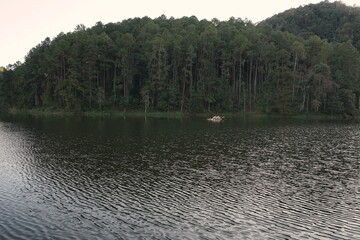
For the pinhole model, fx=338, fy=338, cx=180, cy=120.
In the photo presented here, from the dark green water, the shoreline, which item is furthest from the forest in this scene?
the dark green water

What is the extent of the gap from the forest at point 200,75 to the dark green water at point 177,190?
238 ft

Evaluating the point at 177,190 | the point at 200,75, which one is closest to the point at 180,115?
the point at 200,75

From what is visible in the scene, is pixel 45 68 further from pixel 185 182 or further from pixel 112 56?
pixel 185 182

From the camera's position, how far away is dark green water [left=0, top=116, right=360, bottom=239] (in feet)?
76.2

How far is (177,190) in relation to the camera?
32.9 metres

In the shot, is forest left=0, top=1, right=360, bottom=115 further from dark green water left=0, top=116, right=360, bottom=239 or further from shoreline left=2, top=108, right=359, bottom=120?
dark green water left=0, top=116, right=360, bottom=239

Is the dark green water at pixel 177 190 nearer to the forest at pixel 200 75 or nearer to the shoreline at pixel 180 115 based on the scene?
the shoreline at pixel 180 115

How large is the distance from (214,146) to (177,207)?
3265cm

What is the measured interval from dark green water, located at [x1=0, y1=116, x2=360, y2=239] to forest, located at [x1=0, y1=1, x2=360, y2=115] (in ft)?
238

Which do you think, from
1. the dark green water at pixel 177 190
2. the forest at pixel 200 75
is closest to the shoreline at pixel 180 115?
the forest at pixel 200 75

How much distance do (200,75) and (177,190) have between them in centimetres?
10828

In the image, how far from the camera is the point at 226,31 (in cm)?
15400

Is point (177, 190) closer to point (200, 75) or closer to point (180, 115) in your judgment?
point (180, 115)

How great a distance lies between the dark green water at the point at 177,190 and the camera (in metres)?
23.2
